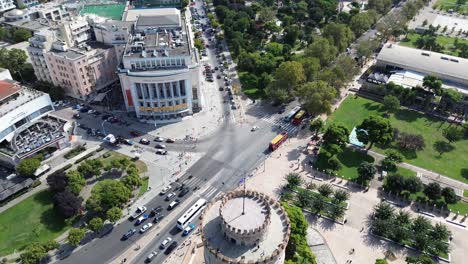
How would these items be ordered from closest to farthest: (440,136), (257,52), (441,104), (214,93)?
(440,136) → (441,104) → (214,93) → (257,52)

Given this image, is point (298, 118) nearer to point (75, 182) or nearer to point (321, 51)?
point (321, 51)

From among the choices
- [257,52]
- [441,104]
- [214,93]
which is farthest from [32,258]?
[441,104]

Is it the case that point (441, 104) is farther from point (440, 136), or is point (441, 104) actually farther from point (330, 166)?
point (330, 166)

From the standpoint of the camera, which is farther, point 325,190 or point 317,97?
point 317,97

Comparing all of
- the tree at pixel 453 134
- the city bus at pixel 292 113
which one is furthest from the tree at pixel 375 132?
the city bus at pixel 292 113

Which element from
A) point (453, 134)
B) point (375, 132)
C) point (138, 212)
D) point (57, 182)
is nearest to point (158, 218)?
point (138, 212)

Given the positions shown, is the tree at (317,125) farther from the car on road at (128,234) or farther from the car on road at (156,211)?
the car on road at (128,234)

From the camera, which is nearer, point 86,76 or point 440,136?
point 440,136

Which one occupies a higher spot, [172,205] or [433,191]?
[433,191]
